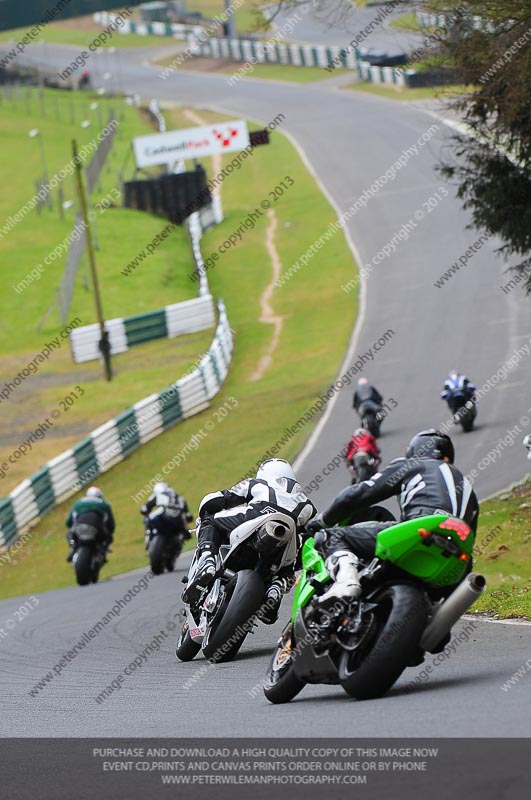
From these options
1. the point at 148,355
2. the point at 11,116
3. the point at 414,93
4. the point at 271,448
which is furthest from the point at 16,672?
the point at 11,116

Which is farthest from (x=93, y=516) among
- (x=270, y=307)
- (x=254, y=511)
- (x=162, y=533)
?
(x=270, y=307)

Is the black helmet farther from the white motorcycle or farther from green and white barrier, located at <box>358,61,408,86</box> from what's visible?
green and white barrier, located at <box>358,61,408,86</box>

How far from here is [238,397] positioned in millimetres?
29031

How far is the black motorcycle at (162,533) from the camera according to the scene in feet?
57.6

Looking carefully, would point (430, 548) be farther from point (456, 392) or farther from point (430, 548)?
point (456, 392)

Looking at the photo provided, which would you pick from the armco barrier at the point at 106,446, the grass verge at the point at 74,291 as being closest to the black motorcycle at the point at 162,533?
the armco barrier at the point at 106,446

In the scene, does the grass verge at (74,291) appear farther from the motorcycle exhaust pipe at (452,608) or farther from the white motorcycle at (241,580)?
the motorcycle exhaust pipe at (452,608)

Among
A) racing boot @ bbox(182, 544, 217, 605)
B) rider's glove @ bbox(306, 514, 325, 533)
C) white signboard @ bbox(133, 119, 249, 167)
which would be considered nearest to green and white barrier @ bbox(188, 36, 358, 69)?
white signboard @ bbox(133, 119, 249, 167)

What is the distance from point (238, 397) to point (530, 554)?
52.6ft

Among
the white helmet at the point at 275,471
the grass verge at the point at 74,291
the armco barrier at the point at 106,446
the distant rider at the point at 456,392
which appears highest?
the white helmet at the point at 275,471

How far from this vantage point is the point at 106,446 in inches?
1001
